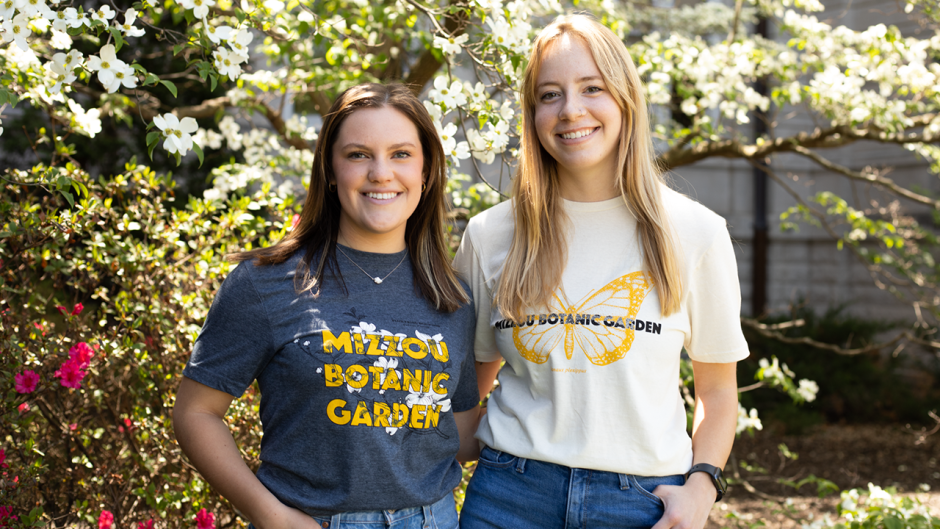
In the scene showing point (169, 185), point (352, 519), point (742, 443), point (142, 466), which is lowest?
point (742, 443)

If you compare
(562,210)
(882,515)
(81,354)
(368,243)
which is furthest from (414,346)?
(882,515)

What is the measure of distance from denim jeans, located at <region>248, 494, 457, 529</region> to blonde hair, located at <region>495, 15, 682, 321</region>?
0.51 metres

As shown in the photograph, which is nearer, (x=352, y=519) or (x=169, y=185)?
(x=352, y=519)

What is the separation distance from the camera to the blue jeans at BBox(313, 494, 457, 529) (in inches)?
64.8

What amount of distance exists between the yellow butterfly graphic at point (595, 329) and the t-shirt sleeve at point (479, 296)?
A: 20 cm

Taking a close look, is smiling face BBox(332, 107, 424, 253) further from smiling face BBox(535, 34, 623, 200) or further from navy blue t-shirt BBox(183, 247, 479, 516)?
smiling face BBox(535, 34, 623, 200)

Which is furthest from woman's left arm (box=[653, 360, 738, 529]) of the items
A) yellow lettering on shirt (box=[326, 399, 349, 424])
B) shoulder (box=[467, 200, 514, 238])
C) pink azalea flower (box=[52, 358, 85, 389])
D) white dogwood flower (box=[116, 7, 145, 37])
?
pink azalea flower (box=[52, 358, 85, 389])

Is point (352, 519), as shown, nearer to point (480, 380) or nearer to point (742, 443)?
point (480, 380)

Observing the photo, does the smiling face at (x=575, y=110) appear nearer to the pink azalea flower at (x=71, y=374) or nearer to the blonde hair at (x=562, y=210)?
the blonde hair at (x=562, y=210)

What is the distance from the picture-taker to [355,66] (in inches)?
167

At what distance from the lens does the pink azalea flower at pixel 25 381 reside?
2.30m

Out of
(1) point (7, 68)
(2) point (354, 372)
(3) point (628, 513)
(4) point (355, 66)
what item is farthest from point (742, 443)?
(1) point (7, 68)

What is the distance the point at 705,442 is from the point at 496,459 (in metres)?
0.55

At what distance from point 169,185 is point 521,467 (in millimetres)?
1810
